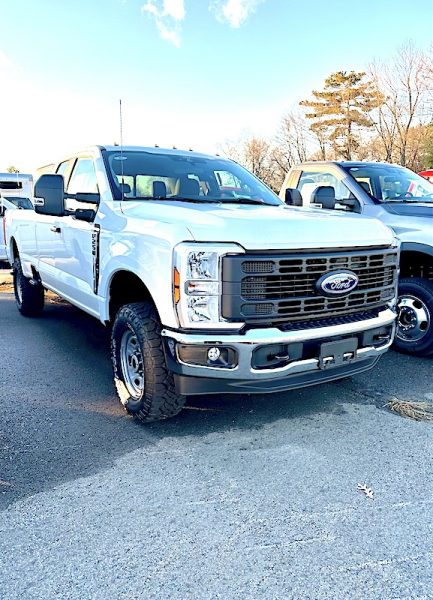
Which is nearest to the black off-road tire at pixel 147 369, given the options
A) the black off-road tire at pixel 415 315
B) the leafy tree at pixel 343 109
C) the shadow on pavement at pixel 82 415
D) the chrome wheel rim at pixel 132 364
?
the chrome wheel rim at pixel 132 364

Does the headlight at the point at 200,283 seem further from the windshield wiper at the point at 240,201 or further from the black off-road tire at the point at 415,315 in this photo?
the black off-road tire at the point at 415,315

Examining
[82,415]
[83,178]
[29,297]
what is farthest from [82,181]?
[29,297]

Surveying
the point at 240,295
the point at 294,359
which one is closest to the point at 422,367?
the point at 294,359

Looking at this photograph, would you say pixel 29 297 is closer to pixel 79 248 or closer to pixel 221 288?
pixel 79 248

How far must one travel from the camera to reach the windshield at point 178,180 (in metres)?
4.29

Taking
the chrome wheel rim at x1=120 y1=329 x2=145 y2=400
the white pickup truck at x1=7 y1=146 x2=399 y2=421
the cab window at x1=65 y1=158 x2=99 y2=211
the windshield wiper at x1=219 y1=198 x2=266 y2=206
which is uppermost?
the cab window at x1=65 y1=158 x2=99 y2=211

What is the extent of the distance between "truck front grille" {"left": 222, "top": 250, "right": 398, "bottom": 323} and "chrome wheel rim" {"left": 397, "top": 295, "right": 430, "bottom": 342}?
5.80ft

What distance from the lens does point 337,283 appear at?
3.24 meters

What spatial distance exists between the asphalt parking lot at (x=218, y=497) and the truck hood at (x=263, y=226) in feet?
4.39

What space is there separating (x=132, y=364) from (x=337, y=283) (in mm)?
1633

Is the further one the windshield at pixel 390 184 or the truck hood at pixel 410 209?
the windshield at pixel 390 184

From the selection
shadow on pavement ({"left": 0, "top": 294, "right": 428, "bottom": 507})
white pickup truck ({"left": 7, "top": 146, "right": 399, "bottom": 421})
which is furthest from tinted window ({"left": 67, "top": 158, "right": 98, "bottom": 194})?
shadow on pavement ({"left": 0, "top": 294, "right": 428, "bottom": 507})

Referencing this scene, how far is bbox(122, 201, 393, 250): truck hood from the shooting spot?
2947mm

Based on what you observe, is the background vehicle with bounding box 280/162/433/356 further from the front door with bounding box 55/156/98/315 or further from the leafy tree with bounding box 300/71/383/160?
the leafy tree with bounding box 300/71/383/160
